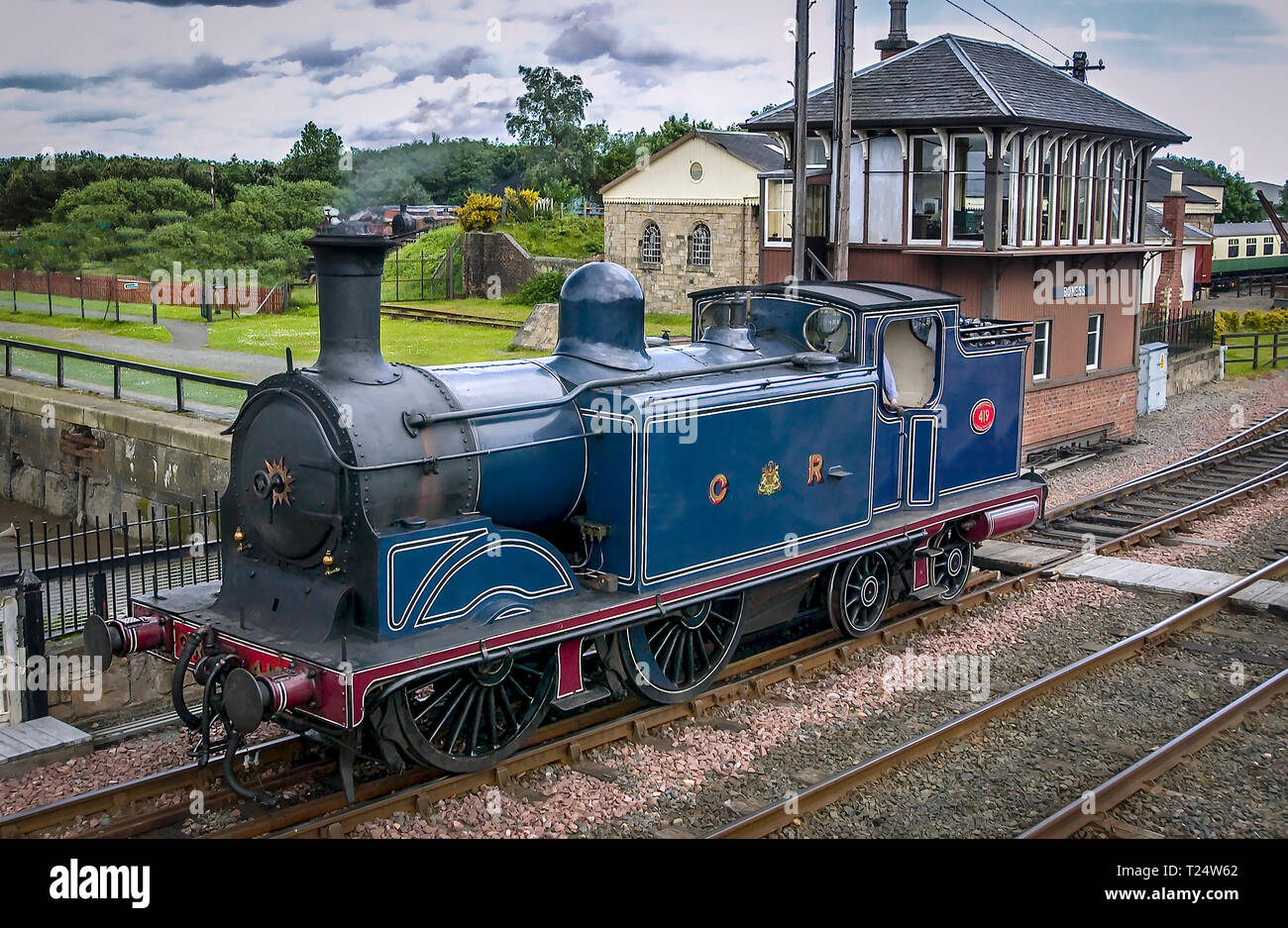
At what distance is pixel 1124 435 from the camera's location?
22109mm

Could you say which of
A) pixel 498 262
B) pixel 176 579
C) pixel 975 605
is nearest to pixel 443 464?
pixel 176 579

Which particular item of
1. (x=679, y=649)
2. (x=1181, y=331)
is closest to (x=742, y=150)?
(x=1181, y=331)

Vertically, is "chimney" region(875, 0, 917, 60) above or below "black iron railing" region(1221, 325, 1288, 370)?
above

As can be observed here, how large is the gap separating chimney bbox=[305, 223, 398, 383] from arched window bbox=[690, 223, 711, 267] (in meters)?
26.6

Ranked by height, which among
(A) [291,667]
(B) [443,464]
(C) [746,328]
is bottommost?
(A) [291,667]

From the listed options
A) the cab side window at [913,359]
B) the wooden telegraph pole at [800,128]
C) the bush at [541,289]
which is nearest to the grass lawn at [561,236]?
the bush at [541,289]

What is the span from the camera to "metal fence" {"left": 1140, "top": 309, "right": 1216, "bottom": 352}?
2883 centimetres

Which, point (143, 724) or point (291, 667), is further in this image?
point (143, 724)

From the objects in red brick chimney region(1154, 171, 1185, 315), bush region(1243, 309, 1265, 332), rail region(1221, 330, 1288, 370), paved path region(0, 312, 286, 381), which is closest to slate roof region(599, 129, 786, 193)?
red brick chimney region(1154, 171, 1185, 315)

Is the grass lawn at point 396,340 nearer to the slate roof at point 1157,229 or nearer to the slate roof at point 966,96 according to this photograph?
the slate roof at point 966,96

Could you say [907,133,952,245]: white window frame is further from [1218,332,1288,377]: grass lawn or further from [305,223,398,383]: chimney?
[1218,332,1288,377]: grass lawn

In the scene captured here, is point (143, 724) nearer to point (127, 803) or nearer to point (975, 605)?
point (127, 803)

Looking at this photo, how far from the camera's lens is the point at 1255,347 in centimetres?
3081

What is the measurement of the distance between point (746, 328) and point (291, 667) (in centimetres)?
525
